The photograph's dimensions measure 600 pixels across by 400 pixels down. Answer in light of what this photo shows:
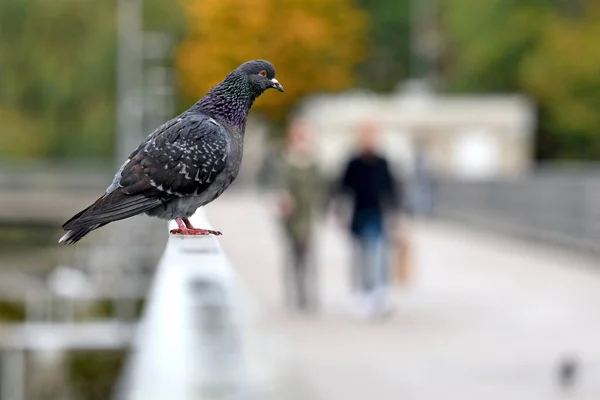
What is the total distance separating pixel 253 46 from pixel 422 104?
56965 mm

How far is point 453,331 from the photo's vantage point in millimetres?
17156

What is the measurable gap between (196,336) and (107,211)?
38 centimetres

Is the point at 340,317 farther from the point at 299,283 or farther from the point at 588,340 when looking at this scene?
the point at 588,340

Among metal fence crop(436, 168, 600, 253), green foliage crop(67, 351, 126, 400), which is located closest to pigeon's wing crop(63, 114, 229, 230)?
metal fence crop(436, 168, 600, 253)

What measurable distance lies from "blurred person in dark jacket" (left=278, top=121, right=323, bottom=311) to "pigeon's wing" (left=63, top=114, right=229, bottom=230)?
12.5 metres

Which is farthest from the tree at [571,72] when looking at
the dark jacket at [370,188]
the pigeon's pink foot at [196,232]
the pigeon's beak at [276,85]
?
the pigeon's beak at [276,85]

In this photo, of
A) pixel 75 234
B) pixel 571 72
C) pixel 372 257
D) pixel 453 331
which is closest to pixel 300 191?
pixel 372 257

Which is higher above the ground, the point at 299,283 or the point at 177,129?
the point at 177,129

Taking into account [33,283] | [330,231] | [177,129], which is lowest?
[33,283]

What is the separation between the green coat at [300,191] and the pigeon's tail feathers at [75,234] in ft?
45.0

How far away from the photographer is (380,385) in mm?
12898

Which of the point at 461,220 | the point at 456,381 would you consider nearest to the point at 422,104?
the point at 461,220

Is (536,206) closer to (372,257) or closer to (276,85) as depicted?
(372,257)

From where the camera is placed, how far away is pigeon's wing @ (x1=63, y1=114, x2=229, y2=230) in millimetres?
2227
